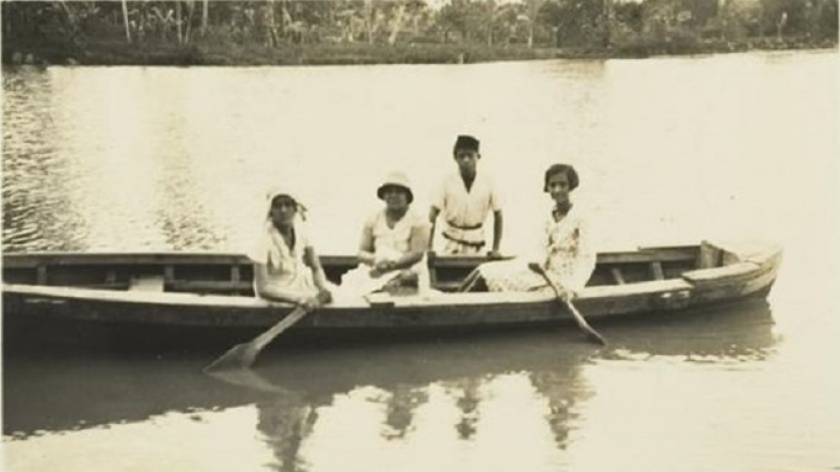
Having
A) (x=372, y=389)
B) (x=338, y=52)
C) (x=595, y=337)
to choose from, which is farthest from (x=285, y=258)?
(x=338, y=52)

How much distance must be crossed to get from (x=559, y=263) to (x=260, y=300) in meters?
1.63

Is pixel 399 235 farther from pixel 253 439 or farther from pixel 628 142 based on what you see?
pixel 628 142

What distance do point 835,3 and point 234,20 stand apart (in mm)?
8655

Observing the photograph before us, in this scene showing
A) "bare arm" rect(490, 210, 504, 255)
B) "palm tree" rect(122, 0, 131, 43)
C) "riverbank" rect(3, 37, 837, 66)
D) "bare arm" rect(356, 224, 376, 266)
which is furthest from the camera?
"palm tree" rect(122, 0, 131, 43)

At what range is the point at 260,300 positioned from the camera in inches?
200

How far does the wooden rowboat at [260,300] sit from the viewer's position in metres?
4.96

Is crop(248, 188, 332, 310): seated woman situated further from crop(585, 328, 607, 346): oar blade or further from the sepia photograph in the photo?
crop(585, 328, 607, 346): oar blade

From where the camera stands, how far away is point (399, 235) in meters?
5.40

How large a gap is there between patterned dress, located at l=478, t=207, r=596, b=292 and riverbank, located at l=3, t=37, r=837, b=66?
3852 millimetres

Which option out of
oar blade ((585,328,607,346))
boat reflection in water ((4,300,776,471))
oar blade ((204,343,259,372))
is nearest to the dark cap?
boat reflection in water ((4,300,776,471))

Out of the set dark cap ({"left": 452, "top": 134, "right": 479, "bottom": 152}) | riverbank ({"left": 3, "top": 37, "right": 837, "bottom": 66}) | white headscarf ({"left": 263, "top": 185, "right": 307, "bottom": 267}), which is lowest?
white headscarf ({"left": 263, "top": 185, "right": 307, "bottom": 267})

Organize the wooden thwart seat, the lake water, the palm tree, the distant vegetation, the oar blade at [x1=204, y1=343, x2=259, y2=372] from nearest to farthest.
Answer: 1. the lake water
2. the oar blade at [x1=204, y1=343, x2=259, y2=372]
3. the wooden thwart seat
4. the distant vegetation
5. the palm tree

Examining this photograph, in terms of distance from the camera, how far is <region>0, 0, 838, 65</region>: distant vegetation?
869cm

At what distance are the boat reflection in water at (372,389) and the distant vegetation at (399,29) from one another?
287cm
